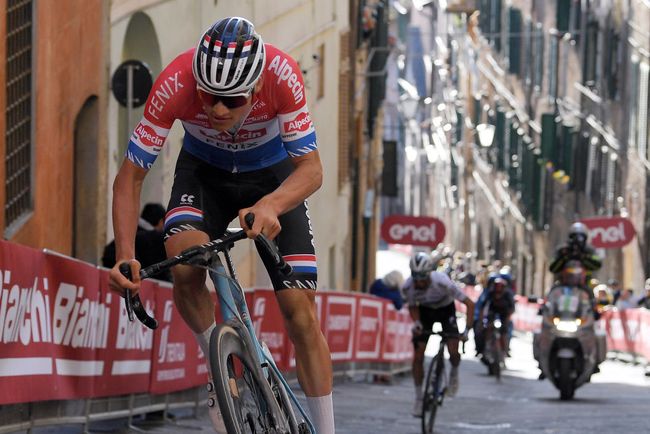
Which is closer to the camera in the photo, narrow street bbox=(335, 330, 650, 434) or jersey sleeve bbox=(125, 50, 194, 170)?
jersey sleeve bbox=(125, 50, 194, 170)

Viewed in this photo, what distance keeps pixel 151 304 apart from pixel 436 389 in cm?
380

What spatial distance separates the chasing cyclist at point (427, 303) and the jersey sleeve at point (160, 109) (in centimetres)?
1031

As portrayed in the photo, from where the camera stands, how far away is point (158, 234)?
14555mm

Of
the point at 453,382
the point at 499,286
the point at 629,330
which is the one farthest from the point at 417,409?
the point at 629,330

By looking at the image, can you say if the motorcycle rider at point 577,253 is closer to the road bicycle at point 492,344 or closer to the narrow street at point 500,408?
the narrow street at point 500,408

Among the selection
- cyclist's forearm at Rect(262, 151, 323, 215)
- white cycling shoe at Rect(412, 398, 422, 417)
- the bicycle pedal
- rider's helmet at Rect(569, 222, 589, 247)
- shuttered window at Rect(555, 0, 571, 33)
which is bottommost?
the bicycle pedal

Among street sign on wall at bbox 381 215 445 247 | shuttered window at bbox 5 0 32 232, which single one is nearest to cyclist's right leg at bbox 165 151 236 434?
shuttered window at bbox 5 0 32 232

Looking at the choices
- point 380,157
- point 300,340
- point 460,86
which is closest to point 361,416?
point 300,340

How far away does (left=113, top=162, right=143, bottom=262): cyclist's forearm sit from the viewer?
22.7ft

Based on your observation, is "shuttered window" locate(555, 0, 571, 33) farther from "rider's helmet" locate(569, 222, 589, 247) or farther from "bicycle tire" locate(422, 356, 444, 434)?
"bicycle tire" locate(422, 356, 444, 434)

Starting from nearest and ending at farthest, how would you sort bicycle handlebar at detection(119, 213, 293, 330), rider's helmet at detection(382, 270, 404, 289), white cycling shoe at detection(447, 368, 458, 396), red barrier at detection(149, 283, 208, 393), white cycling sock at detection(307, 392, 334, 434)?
bicycle handlebar at detection(119, 213, 293, 330), white cycling sock at detection(307, 392, 334, 434), red barrier at detection(149, 283, 208, 393), white cycling shoe at detection(447, 368, 458, 396), rider's helmet at detection(382, 270, 404, 289)

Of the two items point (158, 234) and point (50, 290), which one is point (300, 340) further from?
point (158, 234)

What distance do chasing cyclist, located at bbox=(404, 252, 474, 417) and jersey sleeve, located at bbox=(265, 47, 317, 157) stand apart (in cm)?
1021

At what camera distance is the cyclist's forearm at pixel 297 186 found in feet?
22.5
